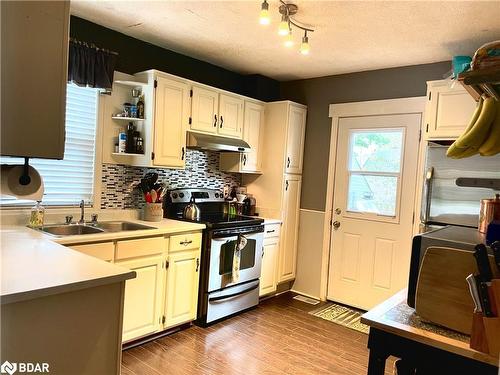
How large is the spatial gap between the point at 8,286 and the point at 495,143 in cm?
173

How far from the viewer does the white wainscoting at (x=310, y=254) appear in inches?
163

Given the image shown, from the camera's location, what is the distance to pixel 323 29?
2762 millimetres

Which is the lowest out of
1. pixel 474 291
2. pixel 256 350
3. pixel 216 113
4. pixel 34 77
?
pixel 256 350

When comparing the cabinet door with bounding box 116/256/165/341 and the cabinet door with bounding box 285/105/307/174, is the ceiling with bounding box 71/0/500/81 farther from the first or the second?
the cabinet door with bounding box 116/256/165/341

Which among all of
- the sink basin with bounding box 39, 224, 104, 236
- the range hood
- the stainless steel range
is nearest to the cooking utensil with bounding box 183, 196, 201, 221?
the stainless steel range

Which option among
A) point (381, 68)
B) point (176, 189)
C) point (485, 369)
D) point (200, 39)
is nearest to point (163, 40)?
point (200, 39)

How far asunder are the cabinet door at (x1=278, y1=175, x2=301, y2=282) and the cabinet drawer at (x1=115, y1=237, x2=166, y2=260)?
1641 mm


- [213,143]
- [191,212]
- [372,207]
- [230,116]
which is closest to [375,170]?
[372,207]

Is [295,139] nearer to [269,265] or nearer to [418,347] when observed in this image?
[269,265]

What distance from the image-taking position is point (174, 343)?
114 inches

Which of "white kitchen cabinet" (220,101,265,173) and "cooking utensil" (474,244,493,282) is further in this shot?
"white kitchen cabinet" (220,101,265,173)

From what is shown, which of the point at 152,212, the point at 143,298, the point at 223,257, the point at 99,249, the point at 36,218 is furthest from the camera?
the point at 223,257

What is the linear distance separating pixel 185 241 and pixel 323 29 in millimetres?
1976

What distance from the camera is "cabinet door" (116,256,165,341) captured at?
263 centimetres
